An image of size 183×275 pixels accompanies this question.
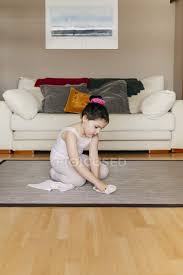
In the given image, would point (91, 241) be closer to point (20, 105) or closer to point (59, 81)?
point (20, 105)

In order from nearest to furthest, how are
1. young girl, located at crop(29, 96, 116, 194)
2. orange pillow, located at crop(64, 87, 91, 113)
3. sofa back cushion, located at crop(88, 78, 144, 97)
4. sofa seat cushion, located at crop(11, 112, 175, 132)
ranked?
young girl, located at crop(29, 96, 116, 194), sofa seat cushion, located at crop(11, 112, 175, 132), orange pillow, located at crop(64, 87, 91, 113), sofa back cushion, located at crop(88, 78, 144, 97)

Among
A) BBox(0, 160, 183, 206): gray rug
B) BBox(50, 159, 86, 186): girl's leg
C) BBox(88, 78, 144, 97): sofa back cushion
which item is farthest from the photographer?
BBox(88, 78, 144, 97): sofa back cushion

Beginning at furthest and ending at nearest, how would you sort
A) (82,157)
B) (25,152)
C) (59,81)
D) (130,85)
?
1. (59,81)
2. (130,85)
3. (25,152)
4. (82,157)

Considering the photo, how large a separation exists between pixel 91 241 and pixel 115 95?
3.49m

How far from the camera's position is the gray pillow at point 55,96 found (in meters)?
5.04

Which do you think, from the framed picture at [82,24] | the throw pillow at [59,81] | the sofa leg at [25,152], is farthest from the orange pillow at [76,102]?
the framed picture at [82,24]

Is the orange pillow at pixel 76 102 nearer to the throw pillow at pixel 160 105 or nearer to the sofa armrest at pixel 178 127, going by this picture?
the throw pillow at pixel 160 105

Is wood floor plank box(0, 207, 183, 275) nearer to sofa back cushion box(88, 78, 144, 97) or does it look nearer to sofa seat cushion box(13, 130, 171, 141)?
sofa seat cushion box(13, 130, 171, 141)

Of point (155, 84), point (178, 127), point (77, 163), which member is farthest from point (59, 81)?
point (77, 163)

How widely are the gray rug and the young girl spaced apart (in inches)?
3.0

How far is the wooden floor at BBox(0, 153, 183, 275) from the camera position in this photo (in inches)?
62.8

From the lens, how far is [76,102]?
198 inches

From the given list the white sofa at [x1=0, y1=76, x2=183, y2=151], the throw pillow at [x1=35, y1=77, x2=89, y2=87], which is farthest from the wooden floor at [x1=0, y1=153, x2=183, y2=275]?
the throw pillow at [x1=35, y1=77, x2=89, y2=87]

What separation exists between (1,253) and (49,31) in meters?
5.30
